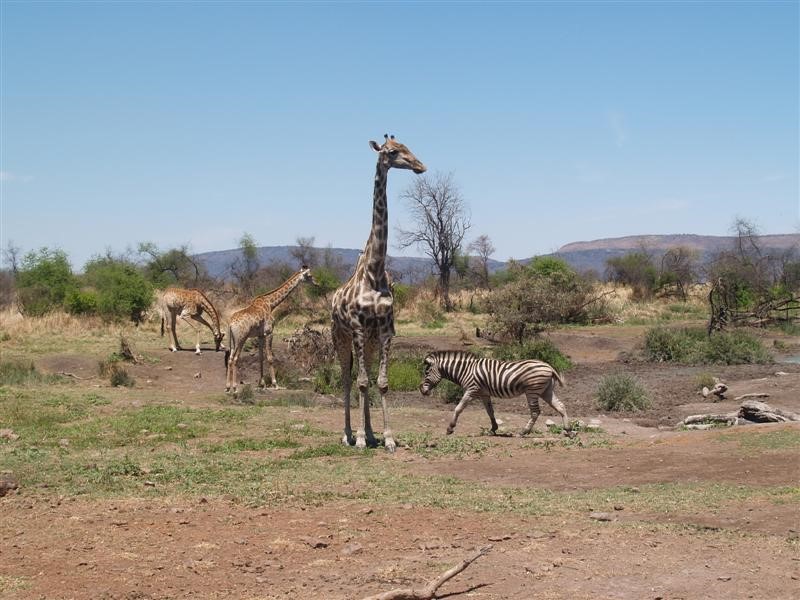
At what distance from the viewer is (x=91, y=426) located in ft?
46.4

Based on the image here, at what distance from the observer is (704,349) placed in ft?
87.7

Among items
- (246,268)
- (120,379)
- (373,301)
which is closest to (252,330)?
(120,379)

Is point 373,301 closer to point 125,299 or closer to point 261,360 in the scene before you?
point 261,360

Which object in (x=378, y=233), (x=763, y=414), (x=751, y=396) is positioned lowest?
(x=751, y=396)

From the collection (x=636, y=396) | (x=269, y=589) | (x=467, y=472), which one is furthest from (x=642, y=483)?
(x=636, y=396)

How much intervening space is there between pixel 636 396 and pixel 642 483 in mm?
8271

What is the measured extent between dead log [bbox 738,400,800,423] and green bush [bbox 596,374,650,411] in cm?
255

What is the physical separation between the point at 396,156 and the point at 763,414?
7.63 meters

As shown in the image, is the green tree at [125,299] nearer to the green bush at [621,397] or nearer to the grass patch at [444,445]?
Answer: the green bush at [621,397]

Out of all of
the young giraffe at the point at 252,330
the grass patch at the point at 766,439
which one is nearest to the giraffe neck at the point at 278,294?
the young giraffe at the point at 252,330

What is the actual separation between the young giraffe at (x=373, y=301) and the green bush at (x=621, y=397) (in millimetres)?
6820

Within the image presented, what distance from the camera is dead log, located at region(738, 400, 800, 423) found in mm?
15305

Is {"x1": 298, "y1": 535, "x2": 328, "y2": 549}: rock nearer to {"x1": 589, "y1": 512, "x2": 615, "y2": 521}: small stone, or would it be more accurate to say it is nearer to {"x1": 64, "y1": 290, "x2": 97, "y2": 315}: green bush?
{"x1": 589, "y1": 512, "x2": 615, "y2": 521}: small stone

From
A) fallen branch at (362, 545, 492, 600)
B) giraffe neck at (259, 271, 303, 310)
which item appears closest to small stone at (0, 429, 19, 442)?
giraffe neck at (259, 271, 303, 310)
